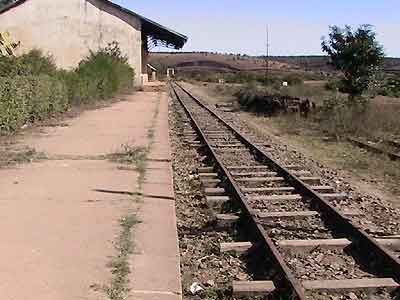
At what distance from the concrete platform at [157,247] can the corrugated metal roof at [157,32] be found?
139 feet

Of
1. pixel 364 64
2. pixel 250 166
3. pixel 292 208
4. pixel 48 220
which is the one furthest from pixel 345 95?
pixel 48 220

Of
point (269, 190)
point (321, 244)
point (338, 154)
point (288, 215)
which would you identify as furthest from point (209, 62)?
point (321, 244)

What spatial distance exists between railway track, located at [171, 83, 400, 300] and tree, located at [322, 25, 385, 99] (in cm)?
1682

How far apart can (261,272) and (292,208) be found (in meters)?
3.22

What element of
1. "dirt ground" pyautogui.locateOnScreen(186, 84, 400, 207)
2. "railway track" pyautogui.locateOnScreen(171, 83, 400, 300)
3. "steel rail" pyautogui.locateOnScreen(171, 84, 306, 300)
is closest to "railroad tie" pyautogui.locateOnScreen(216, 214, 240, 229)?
"railway track" pyautogui.locateOnScreen(171, 83, 400, 300)

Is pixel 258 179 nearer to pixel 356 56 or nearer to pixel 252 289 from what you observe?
pixel 252 289

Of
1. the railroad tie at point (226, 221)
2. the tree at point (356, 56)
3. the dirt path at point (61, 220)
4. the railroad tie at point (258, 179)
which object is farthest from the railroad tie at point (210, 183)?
the tree at point (356, 56)

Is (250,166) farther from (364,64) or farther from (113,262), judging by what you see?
(364,64)

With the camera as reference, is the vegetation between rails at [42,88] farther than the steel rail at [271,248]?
Yes

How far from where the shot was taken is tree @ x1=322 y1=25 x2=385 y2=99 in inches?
1158

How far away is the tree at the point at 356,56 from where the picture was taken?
96.5ft

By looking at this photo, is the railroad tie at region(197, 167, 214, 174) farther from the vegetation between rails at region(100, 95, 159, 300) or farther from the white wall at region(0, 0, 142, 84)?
the white wall at region(0, 0, 142, 84)

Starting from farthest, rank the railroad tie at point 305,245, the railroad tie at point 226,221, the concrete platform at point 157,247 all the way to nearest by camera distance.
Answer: the railroad tie at point 226,221, the railroad tie at point 305,245, the concrete platform at point 157,247

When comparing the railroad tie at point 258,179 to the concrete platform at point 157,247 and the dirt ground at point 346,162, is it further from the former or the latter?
the dirt ground at point 346,162
